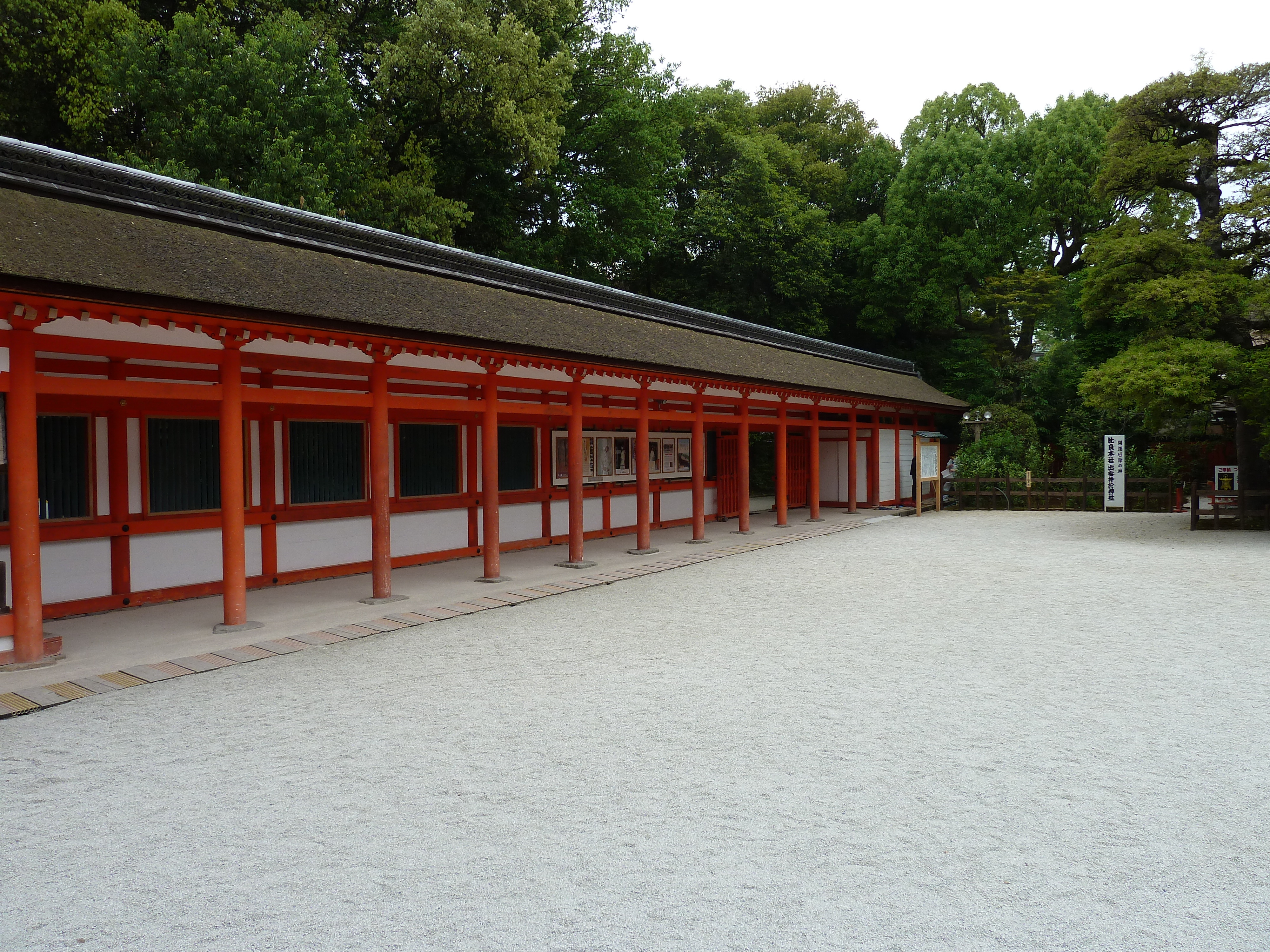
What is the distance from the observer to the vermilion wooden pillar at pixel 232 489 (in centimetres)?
679

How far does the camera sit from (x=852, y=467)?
18641 mm

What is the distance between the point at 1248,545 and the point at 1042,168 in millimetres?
17605

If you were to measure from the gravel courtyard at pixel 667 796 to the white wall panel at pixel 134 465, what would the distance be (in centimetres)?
281

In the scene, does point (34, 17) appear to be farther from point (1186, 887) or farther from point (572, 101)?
point (1186, 887)

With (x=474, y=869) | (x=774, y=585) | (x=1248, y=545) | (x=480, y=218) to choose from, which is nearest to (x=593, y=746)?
(x=474, y=869)

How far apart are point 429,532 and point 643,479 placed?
3.09 meters

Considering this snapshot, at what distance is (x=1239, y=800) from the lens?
361 cm

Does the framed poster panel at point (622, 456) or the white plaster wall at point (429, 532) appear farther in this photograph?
the framed poster panel at point (622, 456)

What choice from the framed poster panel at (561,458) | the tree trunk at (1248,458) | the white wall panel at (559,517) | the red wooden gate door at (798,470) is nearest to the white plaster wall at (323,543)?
the white wall panel at (559,517)

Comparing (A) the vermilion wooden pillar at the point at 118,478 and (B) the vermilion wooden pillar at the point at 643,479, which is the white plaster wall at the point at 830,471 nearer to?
(B) the vermilion wooden pillar at the point at 643,479

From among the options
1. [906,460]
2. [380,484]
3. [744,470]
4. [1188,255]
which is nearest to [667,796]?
[380,484]

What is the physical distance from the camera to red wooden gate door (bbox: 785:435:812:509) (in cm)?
1973

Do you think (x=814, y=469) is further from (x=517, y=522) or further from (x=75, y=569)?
(x=75, y=569)

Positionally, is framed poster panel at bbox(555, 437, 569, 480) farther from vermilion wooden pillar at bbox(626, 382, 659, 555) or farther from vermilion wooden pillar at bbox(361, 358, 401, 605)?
vermilion wooden pillar at bbox(361, 358, 401, 605)
